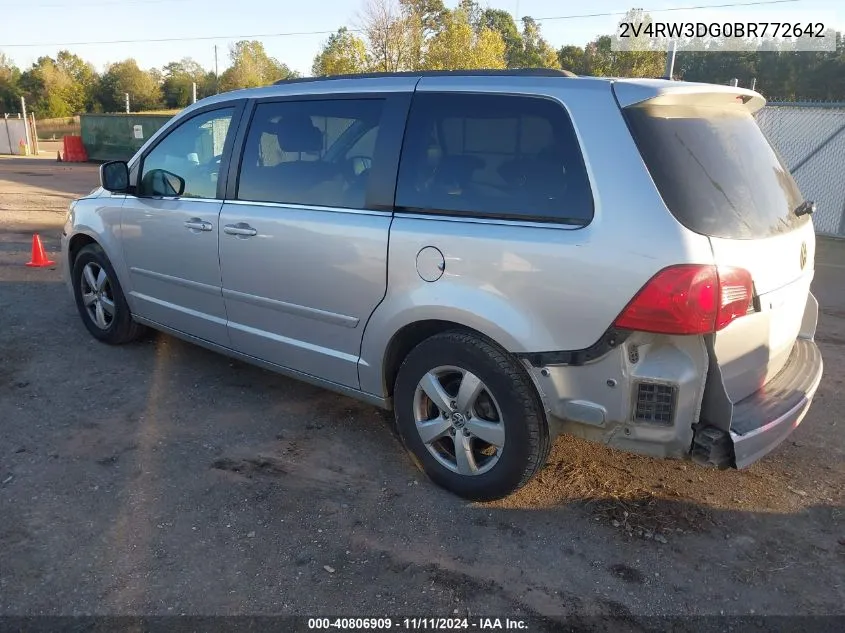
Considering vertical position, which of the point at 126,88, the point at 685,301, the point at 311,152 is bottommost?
the point at 685,301

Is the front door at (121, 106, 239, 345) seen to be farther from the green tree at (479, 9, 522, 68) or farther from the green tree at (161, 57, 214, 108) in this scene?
the green tree at (161, 57, 214, 108)

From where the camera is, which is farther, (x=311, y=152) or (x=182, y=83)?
(x=182, y=83)

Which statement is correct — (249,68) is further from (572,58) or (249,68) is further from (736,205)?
(736,205)

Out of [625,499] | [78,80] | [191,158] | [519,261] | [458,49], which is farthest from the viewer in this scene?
[78,80]

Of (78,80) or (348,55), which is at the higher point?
(78,80)

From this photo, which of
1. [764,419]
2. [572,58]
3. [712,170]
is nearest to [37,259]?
[712,170]

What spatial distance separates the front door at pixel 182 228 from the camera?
409cm

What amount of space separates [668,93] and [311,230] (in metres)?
1.81

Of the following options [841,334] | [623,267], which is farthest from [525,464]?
[841,334]

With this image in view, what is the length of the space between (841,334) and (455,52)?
26083 mm

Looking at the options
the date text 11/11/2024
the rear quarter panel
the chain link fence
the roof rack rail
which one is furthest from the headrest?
the chain link fence

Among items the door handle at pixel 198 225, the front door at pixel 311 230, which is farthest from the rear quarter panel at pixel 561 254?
the door handle at pixel 198 225

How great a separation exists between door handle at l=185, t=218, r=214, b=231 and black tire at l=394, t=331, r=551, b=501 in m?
1.62

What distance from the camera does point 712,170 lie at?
2.67m
